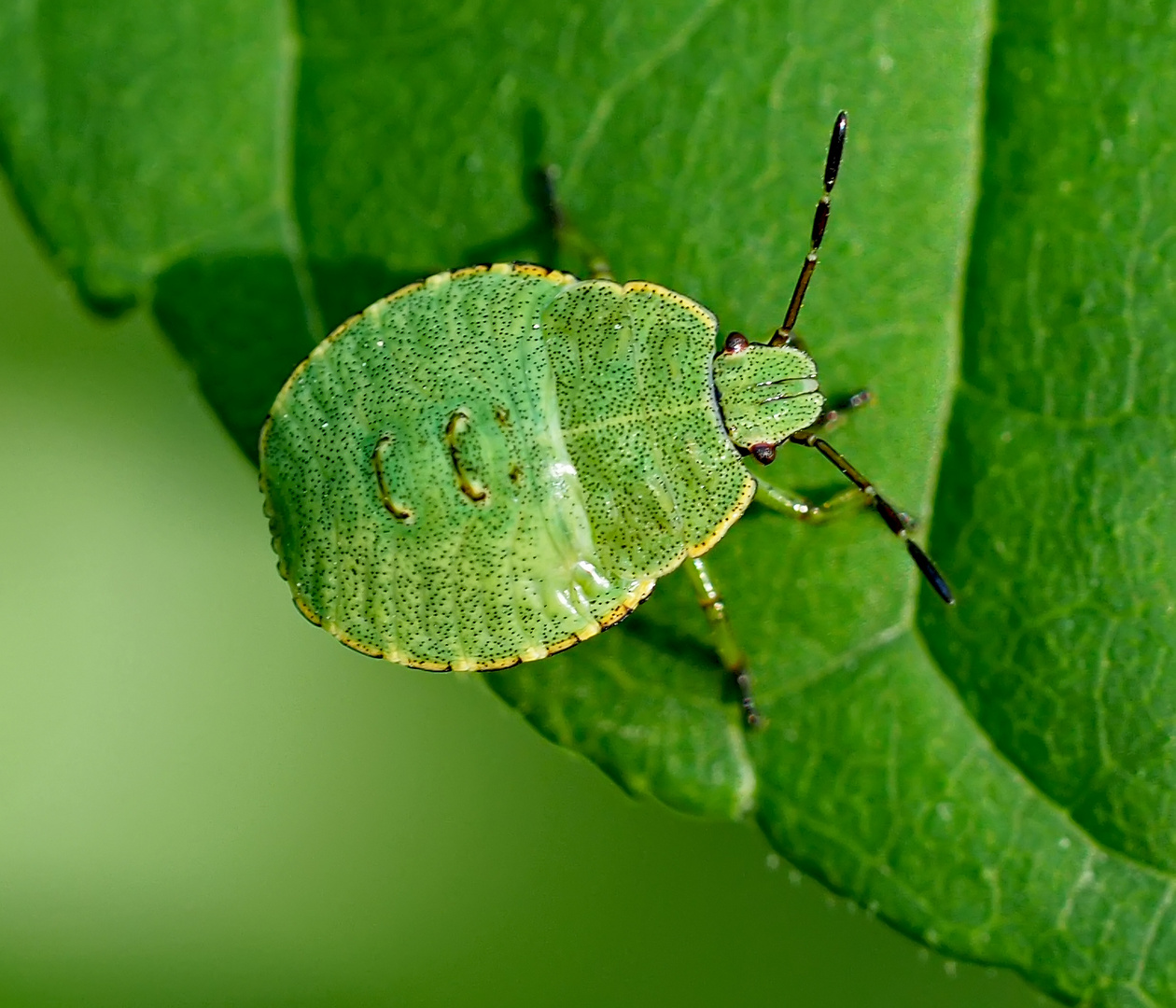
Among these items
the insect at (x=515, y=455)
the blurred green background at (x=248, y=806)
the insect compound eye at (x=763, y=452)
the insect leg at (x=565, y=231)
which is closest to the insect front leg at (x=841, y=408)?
the insect at (x=515, y=455)

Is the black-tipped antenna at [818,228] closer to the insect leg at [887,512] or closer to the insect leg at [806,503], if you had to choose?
the insect leg at [887,512]

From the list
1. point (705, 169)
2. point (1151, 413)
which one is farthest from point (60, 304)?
point (1151, 413)

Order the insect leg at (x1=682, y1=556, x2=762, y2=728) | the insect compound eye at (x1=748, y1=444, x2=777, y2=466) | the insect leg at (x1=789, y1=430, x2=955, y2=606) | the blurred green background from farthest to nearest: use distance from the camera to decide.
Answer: the blurred green background → the insect leg at (x1=682, y1=556, x2=762, y2=728) → the insect compound eye at (x1=748, y1=444, x2=777, y2=466) → the insect leg at (x1=789, y1=430, x2=955, y2=606)

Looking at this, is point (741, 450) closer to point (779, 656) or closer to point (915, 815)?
point (779, 656)

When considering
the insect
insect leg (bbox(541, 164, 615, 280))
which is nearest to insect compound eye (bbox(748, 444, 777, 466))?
the insect

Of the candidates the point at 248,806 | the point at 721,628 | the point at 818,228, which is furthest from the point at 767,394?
the point at 248,806

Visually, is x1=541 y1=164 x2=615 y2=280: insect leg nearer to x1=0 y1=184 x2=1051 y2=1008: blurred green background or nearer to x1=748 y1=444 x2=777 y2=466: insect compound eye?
x1=748 y1=444 x2=777 y2=466: insect compound eye
